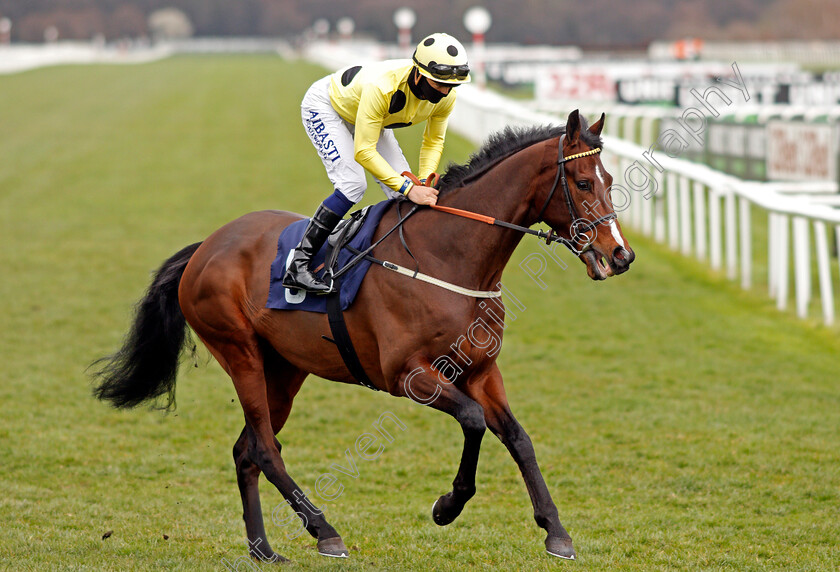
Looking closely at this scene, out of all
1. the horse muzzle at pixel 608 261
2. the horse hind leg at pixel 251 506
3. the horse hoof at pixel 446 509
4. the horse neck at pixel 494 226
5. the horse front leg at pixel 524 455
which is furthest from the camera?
the horse hind leg at pixel 251 506

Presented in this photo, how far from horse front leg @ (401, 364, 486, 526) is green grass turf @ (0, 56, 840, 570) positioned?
1.21 ft

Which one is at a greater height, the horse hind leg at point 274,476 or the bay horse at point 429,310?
the bay horse at point 429,310

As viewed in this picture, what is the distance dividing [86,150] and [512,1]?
221 ft

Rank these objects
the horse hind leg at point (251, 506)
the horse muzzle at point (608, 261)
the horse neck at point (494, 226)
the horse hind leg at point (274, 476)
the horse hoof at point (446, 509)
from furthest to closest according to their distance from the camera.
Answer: the horse hind leg at point (251, 506) → the horse hind leg at point (274, 476) → the horse hoof at point (446, 509) → the horse neck at point (494, 226) → the horse muzzle at point (608, 261)

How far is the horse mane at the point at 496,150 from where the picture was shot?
13.2 feet

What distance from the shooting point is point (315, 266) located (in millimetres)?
4328

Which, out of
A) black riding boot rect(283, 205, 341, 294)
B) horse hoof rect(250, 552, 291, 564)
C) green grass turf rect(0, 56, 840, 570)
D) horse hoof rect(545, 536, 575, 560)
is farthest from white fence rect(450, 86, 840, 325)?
horse hoof rect(250, 552, 291, 564)

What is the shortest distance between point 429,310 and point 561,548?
98 centimetres

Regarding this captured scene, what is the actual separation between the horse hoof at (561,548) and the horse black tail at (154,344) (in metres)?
2.06

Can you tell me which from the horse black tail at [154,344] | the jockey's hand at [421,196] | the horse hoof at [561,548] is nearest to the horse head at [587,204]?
the jockey's hand at [421,196]

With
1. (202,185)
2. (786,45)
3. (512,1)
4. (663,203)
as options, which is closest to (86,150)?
(202,185)

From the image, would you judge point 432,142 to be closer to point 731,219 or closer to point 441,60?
point 441,60

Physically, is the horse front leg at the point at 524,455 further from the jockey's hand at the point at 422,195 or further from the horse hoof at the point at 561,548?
the jockey's hand at the point at 422,195

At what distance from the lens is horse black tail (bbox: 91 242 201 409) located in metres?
4.94
